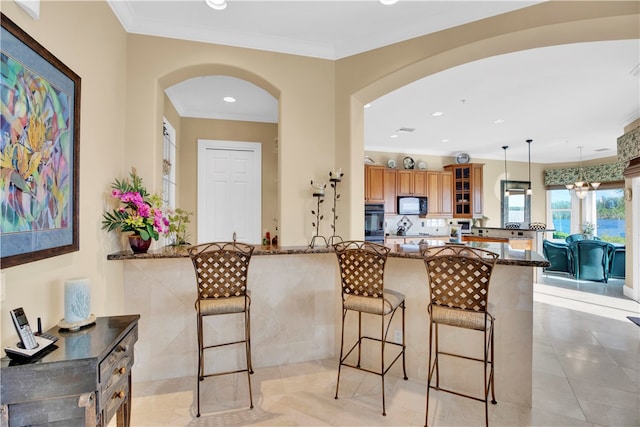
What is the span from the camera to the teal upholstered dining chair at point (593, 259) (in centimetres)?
610

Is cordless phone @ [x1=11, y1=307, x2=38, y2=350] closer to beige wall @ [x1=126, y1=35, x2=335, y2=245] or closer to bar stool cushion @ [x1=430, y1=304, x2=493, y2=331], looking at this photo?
beige wall @ [x1=126, y1=35, x2=335, y2=245]

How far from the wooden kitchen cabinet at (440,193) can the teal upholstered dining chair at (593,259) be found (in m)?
2.50

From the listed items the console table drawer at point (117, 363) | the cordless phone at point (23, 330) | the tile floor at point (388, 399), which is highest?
the cordless phone at point (23, 330)

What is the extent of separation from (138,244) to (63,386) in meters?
1.32

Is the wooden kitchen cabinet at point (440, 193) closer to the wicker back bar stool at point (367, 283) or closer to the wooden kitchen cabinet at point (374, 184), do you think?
the wooden kitchen cabinet at point (374, 184)

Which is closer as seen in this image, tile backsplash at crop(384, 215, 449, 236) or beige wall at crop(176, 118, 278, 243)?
beige wall at crop(176, 118, 278, 243)

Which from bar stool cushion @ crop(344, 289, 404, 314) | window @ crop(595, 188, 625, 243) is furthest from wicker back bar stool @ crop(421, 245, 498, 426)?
window @ crop(595, 188, 625, 243)

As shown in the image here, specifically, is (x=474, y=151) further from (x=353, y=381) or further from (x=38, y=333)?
(x=38, y=333)

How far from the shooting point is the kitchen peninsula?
2320 millimetres

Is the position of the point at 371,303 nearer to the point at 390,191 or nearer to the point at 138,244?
the point at 138,244

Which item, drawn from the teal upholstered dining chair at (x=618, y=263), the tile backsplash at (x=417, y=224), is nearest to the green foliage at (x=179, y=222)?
the tile backsplash at (x=417, y=224)

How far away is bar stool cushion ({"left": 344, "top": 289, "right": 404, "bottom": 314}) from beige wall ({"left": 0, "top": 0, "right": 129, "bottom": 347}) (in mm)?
1678

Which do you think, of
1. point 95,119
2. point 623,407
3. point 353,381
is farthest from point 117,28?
point 623,407

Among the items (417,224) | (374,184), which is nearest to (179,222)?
(374,184)
